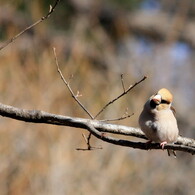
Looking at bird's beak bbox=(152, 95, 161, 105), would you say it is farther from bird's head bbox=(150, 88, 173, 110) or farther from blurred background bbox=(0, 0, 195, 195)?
blurred background bbox=(0, 0, 195, 195)

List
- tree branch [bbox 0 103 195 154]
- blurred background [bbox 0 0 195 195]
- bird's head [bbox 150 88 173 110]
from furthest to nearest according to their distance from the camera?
blurred background [bbox 0 0 195 195]
bird's head [bbox 150 88 173 110]
tree branch [bbox 0 103 195 154]

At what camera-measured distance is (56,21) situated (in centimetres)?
1559

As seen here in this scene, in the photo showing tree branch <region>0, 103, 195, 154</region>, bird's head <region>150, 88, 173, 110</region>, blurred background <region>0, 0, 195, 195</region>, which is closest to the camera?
tree branch <region>0, 103, 195, 154</region>

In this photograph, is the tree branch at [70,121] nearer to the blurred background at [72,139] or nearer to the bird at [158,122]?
the bird at [158,122]

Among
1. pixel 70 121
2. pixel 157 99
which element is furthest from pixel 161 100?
pixel 70 121

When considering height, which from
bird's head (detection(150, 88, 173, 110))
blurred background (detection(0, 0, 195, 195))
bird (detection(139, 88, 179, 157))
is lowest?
bird (detection(139, 88, 179, 157))

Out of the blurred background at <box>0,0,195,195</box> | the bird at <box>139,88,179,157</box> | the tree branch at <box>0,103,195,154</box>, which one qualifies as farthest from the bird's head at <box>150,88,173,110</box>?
the blurred background at <box>0,0,195,195</box>

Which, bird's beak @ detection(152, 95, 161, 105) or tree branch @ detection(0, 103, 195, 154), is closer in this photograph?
tree branch @ detection(0, 103, 195, 154)

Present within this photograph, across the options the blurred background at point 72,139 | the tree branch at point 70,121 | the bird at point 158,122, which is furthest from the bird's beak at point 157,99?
the blurred background at point 72,139

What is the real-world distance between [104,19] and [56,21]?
135cm

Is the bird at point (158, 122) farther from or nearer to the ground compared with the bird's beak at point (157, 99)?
nearer to the ground

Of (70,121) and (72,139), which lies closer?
(70,121)

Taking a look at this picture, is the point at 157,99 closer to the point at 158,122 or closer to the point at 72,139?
the point at 158,122

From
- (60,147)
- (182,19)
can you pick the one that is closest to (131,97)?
(60,147)
